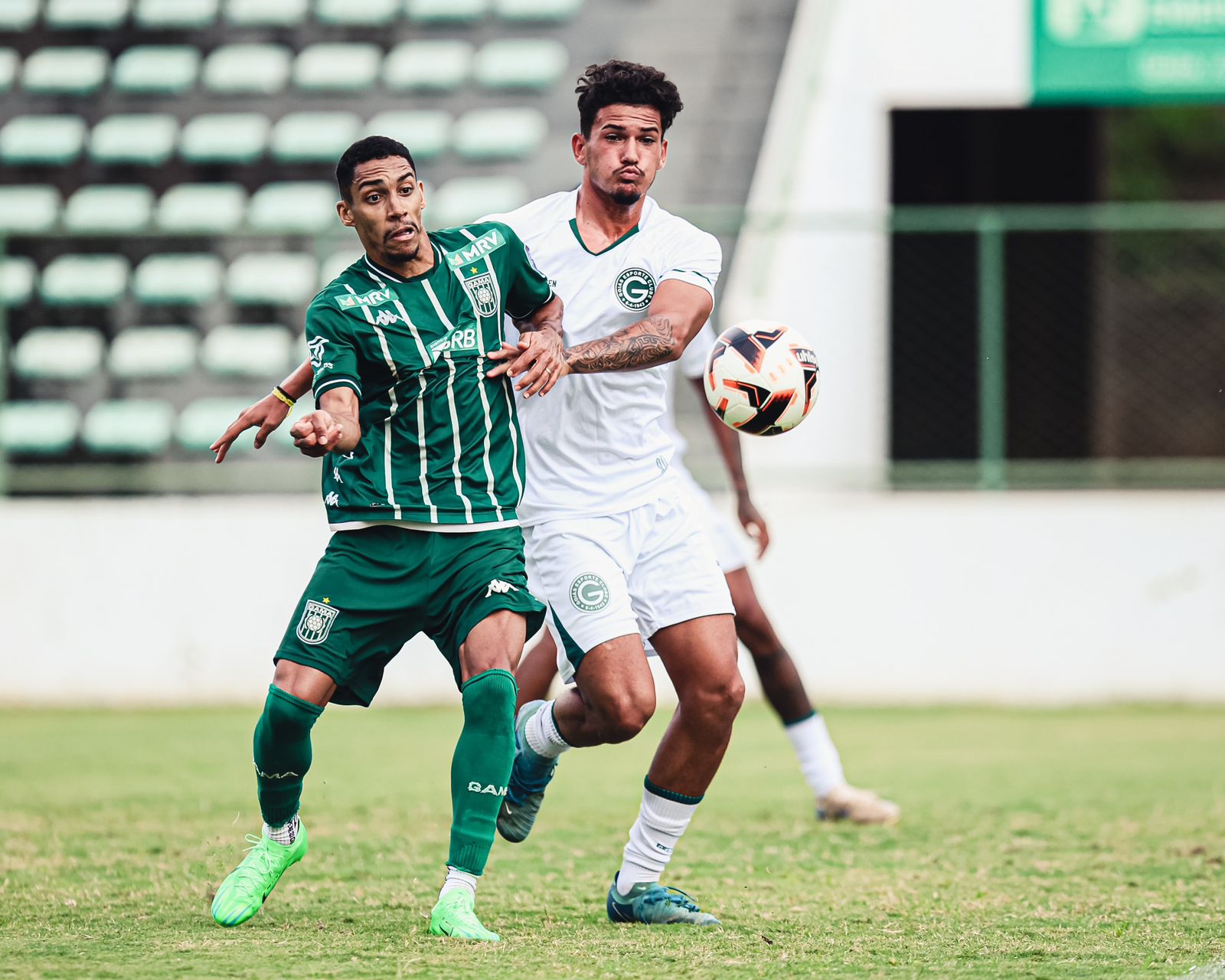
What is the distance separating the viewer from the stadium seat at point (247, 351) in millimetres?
11688

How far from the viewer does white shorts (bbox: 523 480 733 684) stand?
4.69 meters

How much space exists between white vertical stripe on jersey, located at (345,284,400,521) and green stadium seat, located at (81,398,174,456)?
7092 millimetres

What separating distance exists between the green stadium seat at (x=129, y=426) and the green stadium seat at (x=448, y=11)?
440cm

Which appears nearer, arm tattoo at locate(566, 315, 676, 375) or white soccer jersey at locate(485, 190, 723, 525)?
arm tattoo at locate(566, 315, 676, 375)

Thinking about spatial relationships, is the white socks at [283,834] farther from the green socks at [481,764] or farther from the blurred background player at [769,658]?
the blurred background player at [769,658]

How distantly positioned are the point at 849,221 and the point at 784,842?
5.37 meters

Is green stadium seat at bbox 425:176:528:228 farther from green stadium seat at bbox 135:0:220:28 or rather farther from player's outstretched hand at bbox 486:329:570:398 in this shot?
player's outstretched hand at bbox 486:329:570:398

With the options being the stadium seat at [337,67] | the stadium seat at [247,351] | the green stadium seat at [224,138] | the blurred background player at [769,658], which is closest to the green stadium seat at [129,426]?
the stadium seat at [247,351]

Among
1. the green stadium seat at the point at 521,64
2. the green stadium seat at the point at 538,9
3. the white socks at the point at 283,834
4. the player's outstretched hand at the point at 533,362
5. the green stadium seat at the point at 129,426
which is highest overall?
the green stadium seat at the point at 538,9

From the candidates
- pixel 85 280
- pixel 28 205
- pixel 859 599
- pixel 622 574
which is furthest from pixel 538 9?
pixel 622 574

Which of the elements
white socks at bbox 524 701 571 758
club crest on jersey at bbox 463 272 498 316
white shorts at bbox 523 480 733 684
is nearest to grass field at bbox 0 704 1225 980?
white socks at bbox 524 701 571 758

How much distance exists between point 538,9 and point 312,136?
2.15 meters

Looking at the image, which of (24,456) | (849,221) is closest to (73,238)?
(24,456)

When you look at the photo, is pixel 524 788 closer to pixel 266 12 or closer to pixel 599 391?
pixel 599 391
